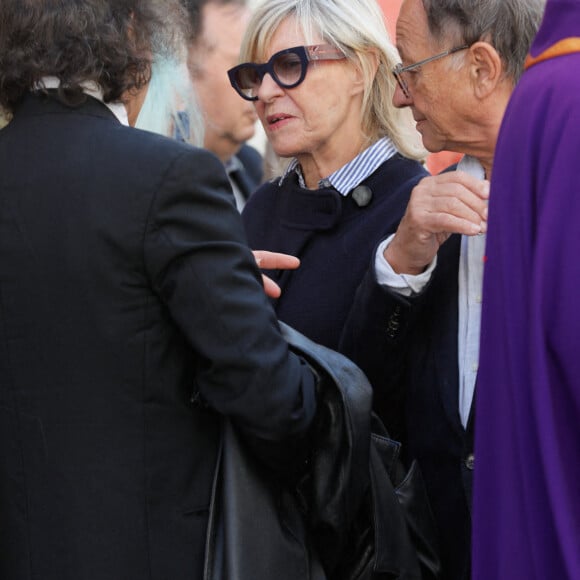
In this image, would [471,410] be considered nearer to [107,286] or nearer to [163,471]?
[163,471]

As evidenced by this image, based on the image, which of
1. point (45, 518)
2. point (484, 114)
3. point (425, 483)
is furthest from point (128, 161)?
point (425, 483)

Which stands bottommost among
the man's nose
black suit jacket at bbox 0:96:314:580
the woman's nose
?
black suit jacket at bbox 0:96:314:580

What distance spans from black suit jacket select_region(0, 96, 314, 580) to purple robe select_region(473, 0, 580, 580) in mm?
511

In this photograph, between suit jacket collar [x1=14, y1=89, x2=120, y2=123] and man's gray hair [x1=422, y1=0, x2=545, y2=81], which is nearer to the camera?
suit jacket collar [x1=14, y1=89, x2=120, y2=123]

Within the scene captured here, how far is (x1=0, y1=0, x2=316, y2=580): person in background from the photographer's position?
1.88 m

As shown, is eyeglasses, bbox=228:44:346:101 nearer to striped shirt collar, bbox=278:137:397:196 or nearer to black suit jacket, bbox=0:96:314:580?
striped shirt collar, bbox=278:137:397:196

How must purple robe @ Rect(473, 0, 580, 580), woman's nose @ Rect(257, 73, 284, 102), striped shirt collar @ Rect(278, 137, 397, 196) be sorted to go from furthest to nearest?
woman's nose @ Rect(257, 73, 284, 102)
striped shirt collar @ Rect(278, 137, 397, 196)
purple robe @ Rect(473, 0, 580, 580)

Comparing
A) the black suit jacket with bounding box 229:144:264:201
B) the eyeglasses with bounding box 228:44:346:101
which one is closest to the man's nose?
the eyeglasses with bounding box 228:44:346:101

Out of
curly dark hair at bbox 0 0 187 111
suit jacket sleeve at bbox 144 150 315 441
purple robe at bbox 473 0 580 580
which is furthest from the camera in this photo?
curly dark hair at bbox 0 0 187 111

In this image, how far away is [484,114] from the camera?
231 cm

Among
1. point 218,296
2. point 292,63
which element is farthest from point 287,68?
point 218,296

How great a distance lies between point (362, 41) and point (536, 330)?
1.56 meters

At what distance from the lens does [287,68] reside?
2832mm

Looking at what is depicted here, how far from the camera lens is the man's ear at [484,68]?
2268 millimetres
